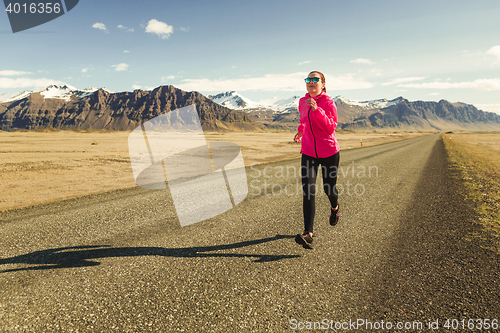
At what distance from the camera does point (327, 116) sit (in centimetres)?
380

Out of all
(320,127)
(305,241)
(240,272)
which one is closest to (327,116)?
(320,127)

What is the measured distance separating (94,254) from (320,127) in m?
4.34

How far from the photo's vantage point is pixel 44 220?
227 inches

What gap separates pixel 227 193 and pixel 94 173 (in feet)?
34.3

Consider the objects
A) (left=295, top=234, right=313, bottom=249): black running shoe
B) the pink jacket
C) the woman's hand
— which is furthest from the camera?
(left=295, top=234, right=313, bottom=249): black running shoe

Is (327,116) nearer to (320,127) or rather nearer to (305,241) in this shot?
(320,127)

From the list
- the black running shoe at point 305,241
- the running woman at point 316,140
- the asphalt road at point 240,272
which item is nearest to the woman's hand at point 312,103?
the running woman at point 316,140

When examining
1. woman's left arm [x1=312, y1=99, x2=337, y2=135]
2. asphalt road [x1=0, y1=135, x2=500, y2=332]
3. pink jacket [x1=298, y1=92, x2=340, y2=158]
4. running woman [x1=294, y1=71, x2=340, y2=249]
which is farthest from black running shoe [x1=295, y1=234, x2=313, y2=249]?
woman's left arm [x1=312, y1=99, x2=337, y2=135]

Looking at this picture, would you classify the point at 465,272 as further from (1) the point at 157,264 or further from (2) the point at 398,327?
(1) the point at 157,264

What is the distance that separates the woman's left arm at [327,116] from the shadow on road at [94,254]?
7.17ft

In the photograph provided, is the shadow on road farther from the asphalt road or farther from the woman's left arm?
the woman's left arm

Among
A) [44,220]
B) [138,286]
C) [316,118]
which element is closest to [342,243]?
[316,118]

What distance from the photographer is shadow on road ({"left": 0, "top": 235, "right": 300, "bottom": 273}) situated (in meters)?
3.80

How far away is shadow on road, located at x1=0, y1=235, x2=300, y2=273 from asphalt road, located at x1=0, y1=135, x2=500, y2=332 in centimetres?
2
